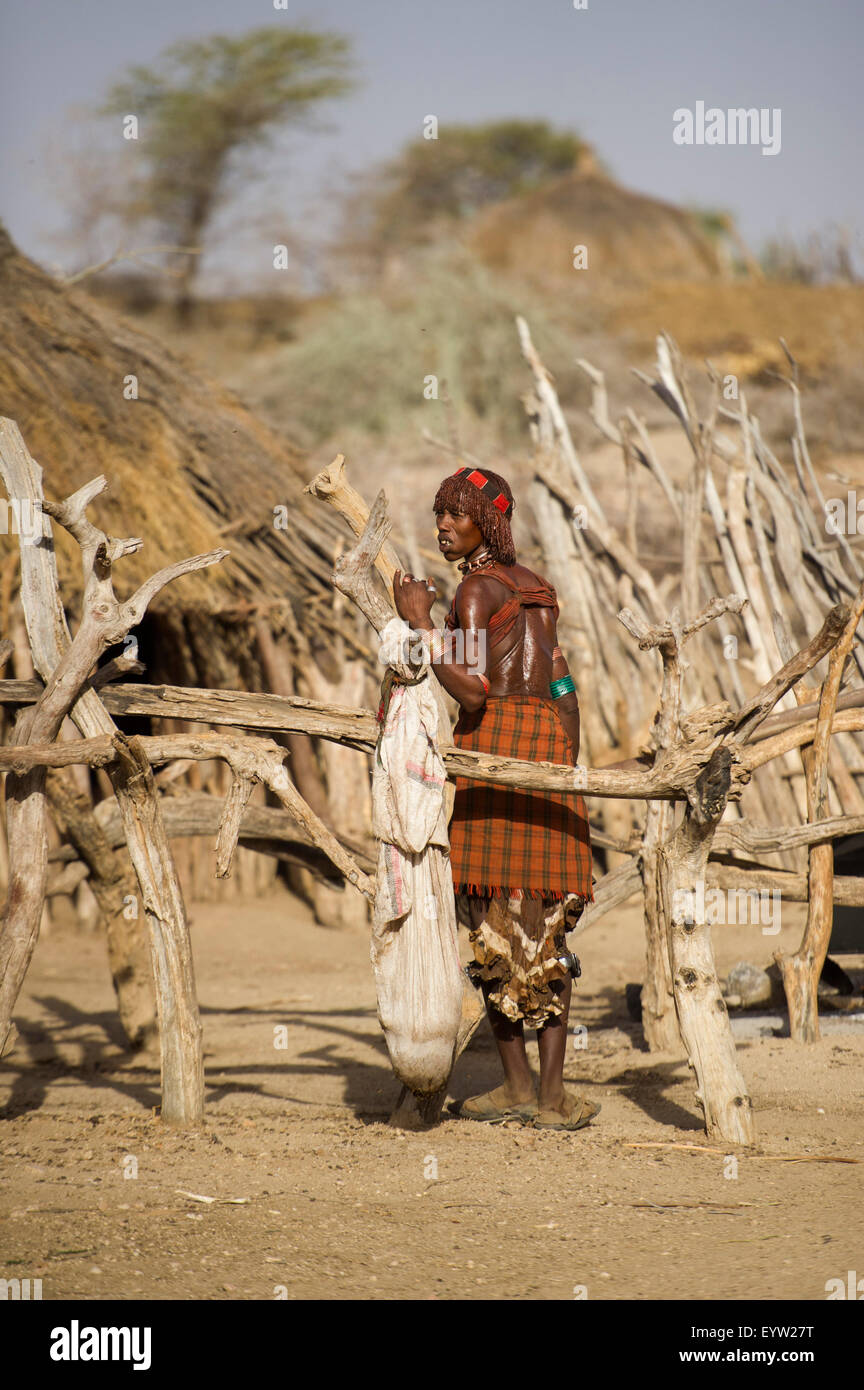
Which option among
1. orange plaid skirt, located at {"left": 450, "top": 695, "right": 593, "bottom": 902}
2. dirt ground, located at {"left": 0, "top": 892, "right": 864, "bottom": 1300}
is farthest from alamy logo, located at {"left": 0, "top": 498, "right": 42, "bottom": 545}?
dirt ground, located at {"left": 0, "top": 892, "right": 864, "bottom": 1300}

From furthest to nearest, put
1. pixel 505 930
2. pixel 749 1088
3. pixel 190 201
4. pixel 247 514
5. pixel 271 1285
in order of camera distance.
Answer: pixel 190 201, pixel 247 514, pixel 749 1088, pixel 505 930, pixel 271 1285

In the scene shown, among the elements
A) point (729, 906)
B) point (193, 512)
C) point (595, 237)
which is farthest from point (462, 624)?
point (595, 237)

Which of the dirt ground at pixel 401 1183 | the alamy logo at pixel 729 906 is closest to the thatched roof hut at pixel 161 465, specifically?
the dirt ground at pixel 401 1183

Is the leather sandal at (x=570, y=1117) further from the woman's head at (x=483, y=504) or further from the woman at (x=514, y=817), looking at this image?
the woman's head at (x=483, y=504)

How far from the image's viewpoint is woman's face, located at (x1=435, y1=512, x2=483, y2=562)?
10.8ft

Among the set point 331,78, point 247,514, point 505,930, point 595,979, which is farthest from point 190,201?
point 505,930

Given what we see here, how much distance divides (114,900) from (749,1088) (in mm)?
2262

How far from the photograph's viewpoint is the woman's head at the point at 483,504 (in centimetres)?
327

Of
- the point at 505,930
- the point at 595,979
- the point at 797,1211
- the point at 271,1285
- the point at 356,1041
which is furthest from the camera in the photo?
the point at 595,979

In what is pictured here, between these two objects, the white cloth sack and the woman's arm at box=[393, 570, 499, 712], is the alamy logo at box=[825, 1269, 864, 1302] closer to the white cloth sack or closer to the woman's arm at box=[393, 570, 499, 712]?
the white cloth sack

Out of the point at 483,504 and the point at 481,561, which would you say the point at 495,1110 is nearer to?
the point at 481,561

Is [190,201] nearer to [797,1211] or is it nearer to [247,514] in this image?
[247,514]

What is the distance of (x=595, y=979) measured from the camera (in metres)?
5.58
